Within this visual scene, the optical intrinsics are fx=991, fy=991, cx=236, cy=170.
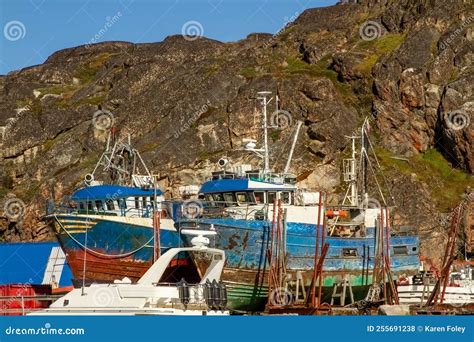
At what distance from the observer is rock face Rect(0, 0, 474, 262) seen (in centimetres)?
7819

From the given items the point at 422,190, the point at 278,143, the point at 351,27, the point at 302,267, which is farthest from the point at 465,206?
the point at 351,27

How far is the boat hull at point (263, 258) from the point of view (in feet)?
171

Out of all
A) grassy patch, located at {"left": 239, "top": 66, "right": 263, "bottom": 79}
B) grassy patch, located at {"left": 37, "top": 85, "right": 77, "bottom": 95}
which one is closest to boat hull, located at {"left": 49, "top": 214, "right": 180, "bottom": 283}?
grassy patch, located at {"left": 239, "top": 66, "right": 263, "bottom": 79}

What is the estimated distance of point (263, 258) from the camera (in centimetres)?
5303

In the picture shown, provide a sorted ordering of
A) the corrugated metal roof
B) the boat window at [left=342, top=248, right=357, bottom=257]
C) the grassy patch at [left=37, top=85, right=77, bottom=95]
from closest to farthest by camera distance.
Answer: the boat window at [left=342, top=248, right=357, bottom=257] → the corrugated metal roof → the grassy patch at [left=37, top=85, right=77, bottom=95]

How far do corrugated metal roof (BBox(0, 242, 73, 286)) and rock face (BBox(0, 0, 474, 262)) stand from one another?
577 inches

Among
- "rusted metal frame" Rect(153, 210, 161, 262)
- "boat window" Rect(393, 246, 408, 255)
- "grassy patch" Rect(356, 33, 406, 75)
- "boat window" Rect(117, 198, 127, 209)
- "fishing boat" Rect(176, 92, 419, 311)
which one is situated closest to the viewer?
"rusted metal frame" Rect(153, 210, 161, 262)

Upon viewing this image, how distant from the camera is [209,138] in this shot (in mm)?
81500

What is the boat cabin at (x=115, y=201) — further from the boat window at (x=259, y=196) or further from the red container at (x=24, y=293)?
the boat window at (x=259, y=196)

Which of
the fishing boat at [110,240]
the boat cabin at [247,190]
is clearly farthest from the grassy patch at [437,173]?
the fishing boat at [110,240]

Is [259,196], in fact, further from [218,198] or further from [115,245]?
[115,245]

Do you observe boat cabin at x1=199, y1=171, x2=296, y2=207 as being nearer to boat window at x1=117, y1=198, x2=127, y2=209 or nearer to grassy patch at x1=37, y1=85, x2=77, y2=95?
boat window at x1=117, y1=198, x2=127, y2=209

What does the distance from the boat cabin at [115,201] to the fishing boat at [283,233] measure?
338 centimetres

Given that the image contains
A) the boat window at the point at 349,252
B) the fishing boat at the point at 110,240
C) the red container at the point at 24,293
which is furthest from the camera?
the boat window at the point at 349,252
